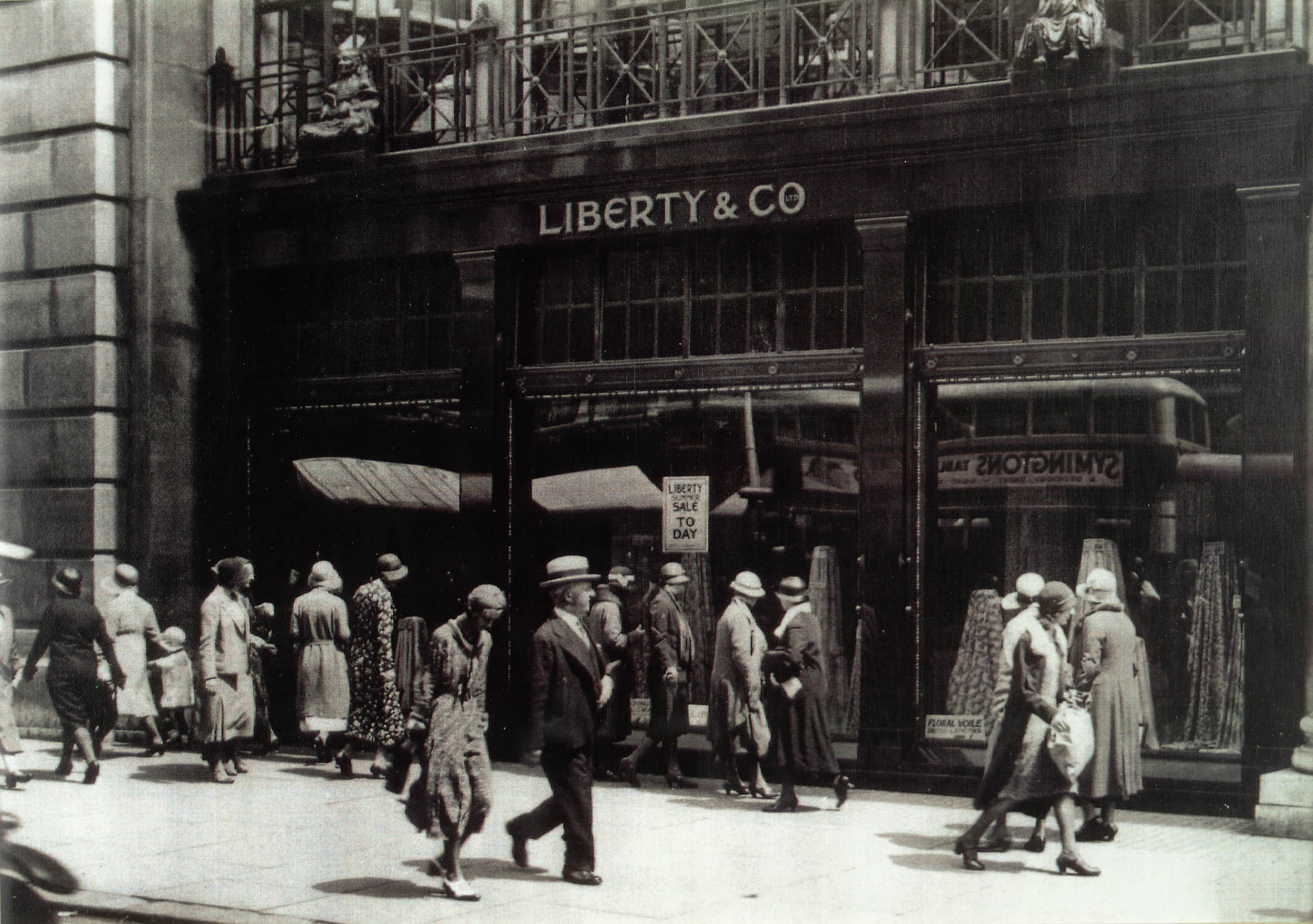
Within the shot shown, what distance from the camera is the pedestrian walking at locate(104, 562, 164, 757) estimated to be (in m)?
14.7

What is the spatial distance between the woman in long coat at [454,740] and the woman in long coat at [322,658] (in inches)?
192

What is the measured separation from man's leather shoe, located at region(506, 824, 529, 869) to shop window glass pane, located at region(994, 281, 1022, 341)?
5.56 m

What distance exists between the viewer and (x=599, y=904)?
29.0ft

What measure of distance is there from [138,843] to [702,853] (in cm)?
369

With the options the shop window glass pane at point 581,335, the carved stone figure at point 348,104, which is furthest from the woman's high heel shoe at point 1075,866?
the carved stone figure at point 348,104

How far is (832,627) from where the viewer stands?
521 inches

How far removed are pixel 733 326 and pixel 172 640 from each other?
5871 mm

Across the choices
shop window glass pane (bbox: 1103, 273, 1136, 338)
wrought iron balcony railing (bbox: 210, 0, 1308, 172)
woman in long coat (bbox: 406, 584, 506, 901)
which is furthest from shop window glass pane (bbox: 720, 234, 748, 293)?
woman in long coat (bbox: 406, 584, 506, 901)

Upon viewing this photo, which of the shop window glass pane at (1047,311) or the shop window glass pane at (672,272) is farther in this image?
the shop window glass pane at (672,272)

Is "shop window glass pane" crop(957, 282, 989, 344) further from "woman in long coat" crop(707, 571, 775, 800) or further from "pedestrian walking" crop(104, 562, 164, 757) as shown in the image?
"pedestrian walking" crop(104, 562, 164, 757)

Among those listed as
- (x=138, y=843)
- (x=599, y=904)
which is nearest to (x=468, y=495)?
(x=138, y=843)

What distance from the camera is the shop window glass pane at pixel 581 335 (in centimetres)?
1451

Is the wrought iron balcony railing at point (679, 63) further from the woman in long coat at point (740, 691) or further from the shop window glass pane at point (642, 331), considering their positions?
the woman in long coat at point (740, 691)

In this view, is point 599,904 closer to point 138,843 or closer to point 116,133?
point 138,843
